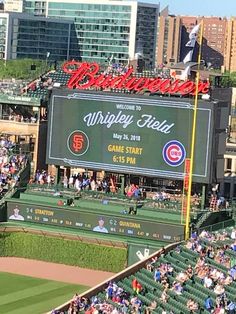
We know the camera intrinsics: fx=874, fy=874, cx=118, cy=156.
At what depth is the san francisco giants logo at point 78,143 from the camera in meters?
40.6

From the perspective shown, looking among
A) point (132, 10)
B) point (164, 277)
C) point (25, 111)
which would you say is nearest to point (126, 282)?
point (164, 277)

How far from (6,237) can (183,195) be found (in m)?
8.12

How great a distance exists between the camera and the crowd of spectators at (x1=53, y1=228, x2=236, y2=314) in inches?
1077

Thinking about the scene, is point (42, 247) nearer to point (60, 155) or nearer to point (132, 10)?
point (60, 155)

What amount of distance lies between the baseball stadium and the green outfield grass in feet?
0.25

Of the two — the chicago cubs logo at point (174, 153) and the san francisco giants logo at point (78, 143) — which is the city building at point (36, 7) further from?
the chicago cubs logo at point (174, 153)

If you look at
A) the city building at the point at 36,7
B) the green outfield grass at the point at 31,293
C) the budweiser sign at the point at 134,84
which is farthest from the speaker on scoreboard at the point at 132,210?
the city building at the point at 36,7

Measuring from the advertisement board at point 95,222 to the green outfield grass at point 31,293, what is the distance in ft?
13.8

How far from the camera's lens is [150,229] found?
122ft

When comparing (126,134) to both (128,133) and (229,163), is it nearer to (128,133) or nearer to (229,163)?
(128,133)

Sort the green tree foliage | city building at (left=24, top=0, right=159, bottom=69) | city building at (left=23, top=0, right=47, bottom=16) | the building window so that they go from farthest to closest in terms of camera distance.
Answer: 1. city building at (left=23, top=0, right=47, bottom=16)
2. city building at (left=24, top=0, right=159, bottom=69)
3. the green tree foliage
4. the building window

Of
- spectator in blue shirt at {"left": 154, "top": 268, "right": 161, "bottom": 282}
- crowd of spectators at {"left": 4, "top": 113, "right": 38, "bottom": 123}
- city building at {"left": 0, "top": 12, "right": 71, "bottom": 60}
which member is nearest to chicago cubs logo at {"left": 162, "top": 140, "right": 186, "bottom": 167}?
spectator in blue shirt at {"left": 154, "top": 268, "right": 161, "bottom": 282}

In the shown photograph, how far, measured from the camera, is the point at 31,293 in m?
33.1

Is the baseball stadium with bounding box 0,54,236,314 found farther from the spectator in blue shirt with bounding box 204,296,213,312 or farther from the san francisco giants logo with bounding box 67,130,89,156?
the spectator in blue shirt with bounding box 204,296,213,312
